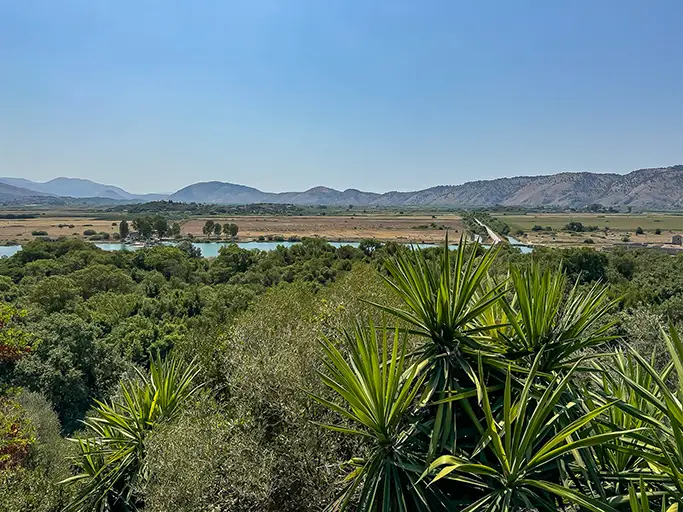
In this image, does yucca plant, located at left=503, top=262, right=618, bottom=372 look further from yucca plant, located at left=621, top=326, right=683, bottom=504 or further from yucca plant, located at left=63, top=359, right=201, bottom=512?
A: yucca plant, located at left=63, top=359, right=201, bottom=512

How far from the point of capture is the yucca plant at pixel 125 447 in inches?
342

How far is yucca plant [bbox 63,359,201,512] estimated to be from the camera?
28.5 ft

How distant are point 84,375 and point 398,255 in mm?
21151

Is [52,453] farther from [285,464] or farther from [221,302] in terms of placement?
[221,302]

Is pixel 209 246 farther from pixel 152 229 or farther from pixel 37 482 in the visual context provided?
pixel 37 482

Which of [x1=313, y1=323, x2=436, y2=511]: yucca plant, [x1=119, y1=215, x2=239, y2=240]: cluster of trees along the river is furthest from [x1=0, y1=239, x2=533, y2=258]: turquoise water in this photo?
[x1=313, y1=323, x2=436, y2=511]: yucca plant

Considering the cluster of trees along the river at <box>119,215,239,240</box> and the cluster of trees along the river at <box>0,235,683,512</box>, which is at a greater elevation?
the cluster of trees along the river at <box>0,235,683,512</box>

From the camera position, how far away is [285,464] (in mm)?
7180

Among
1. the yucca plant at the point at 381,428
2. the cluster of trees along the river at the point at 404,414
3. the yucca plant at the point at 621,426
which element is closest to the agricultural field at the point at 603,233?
the cluster of trees along the river at the point at 404,414

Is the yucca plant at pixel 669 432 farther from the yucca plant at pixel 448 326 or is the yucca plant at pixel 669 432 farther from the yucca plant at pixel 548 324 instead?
the yucca plant at pixel 448 326

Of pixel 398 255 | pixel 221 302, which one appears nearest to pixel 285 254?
pixel 221 302

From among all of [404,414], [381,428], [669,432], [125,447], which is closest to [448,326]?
[404,414]

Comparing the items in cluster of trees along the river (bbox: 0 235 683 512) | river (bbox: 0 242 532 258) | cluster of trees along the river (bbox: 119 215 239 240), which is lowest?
river (bbox: 0 242 532 258)

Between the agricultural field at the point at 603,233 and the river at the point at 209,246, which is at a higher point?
the agricultural field at the point at 603,233
